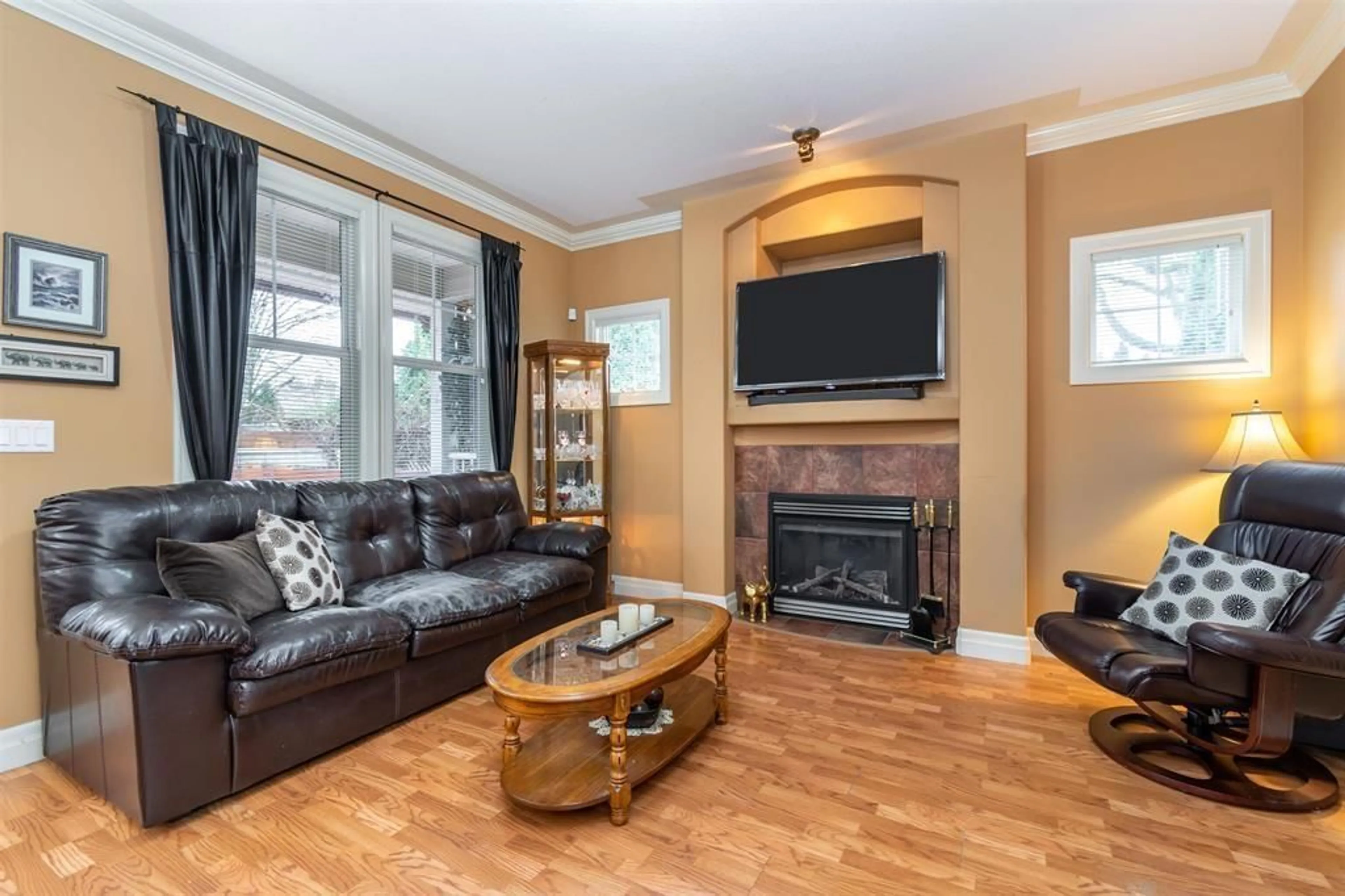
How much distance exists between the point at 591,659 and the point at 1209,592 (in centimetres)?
244

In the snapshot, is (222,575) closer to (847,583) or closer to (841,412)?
(841,412)

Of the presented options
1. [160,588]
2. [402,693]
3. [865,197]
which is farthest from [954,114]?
[160,588]

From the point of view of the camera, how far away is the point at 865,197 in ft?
12.6

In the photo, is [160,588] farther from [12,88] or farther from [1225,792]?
[1225,792]

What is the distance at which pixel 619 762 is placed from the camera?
1847 millimetres

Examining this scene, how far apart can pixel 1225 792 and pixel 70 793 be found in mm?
4012

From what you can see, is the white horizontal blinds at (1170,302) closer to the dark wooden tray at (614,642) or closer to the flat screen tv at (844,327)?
the flat screen tv at (844,327)

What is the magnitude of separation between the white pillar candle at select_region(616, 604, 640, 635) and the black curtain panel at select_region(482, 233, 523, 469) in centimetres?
227

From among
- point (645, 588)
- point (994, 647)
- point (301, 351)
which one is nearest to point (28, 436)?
point (301, 351)

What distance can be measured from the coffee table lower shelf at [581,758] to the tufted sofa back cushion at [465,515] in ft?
4.58

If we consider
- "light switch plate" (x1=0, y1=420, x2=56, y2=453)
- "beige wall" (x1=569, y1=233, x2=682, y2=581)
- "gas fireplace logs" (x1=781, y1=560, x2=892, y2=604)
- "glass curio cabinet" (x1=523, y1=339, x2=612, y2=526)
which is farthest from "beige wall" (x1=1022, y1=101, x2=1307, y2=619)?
"light switch plate" (x1=0, y1=420, x2=56, y2=453)

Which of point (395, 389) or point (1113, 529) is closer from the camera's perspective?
point (1113, 529)

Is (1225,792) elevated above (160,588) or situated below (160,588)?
below

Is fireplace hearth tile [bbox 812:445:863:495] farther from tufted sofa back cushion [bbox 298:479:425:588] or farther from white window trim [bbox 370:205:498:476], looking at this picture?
white window trim [bbox 370:205:498:476]
